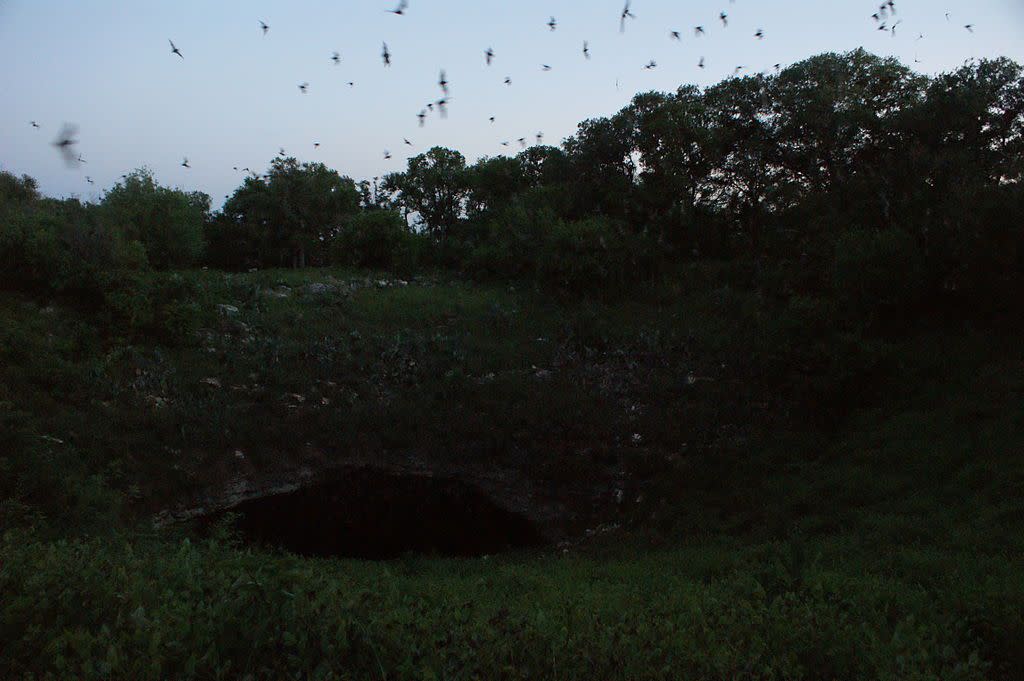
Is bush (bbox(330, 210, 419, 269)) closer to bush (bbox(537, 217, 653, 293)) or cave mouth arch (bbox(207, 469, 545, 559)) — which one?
bush (bbox(537, 217, 653, 293))

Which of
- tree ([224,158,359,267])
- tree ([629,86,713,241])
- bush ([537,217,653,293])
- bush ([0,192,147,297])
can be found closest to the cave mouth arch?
bush ([0,192,147,297])

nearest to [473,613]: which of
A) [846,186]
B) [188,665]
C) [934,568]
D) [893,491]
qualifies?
[188,665]

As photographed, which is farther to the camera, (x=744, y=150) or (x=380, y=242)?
(x=380, y=242)

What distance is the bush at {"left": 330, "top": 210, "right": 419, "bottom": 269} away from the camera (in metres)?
31.9

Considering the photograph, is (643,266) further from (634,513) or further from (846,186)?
(634,513)

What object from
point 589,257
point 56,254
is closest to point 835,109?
point 589,257

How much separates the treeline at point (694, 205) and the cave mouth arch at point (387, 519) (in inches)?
354

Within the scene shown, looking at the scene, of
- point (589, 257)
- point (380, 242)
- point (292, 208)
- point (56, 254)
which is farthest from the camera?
point (292, 208)

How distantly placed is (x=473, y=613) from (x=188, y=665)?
2711 millimetres

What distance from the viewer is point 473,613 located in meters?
6.14

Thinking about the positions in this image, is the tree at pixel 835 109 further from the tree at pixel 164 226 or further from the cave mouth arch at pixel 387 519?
the tree at pixel 164 226

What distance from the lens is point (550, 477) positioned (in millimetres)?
17391

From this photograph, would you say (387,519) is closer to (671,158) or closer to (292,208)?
(671,158)

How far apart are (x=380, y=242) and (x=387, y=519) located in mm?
16951
